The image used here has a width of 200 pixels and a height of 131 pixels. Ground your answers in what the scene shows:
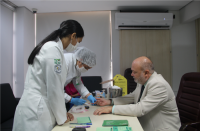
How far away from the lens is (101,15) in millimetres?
3904

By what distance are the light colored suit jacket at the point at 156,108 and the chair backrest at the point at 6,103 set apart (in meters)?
1.77

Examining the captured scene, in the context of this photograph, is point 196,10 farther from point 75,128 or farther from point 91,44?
point 75,128

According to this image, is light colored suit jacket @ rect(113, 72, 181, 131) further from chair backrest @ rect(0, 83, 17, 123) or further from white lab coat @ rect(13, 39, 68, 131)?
chair backrest @ rect(0, 83, 17, 123)

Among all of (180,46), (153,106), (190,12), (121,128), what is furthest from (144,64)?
(180,46)

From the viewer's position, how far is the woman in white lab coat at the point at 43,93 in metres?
1.00

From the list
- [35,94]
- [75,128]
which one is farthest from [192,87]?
[35,94]

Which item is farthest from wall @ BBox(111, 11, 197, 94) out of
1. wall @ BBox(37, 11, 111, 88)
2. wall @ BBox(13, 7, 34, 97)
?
wall @ BBox(13, 7, 34, 97)

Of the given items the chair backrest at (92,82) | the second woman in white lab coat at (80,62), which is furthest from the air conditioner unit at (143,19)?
the second woman in white lab coat at (80,62)

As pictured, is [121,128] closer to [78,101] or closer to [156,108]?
[156,108]

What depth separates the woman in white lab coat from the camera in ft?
3.27

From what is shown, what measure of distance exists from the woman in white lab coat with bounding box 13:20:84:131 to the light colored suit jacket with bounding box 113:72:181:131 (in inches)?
22.6

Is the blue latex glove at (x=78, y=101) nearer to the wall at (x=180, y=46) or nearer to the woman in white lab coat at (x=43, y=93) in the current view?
the woman in white lab coat at (x=43, y=93)

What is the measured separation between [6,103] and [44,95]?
161 centimetres

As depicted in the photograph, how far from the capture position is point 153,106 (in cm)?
130
